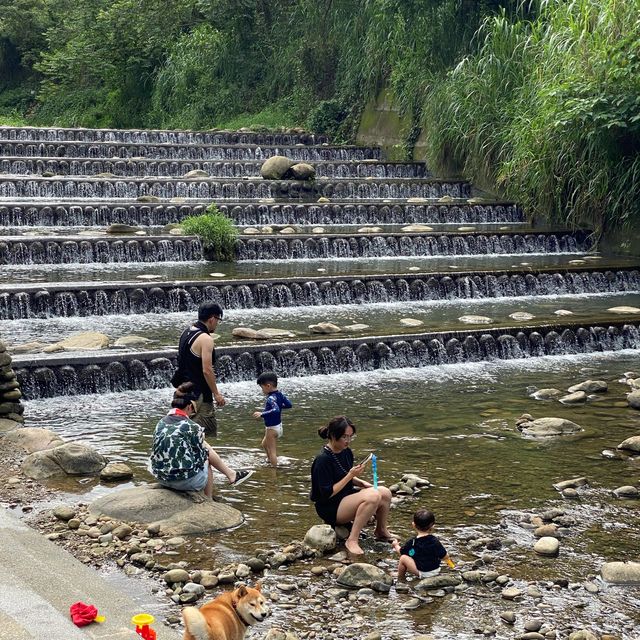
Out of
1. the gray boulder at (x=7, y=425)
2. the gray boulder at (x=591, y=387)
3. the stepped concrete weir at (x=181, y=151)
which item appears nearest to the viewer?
the gray boulder at (x=7, y=425)

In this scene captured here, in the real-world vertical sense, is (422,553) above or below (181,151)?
below

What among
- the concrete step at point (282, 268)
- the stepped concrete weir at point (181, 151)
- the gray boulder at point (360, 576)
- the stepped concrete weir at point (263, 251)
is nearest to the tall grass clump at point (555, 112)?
the stepped concrete weir at point (263, 251)

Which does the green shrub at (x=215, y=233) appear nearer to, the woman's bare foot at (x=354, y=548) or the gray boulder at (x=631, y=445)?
the gray boulder at (x=631, y=445)

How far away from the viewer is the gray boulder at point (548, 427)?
33.1ft

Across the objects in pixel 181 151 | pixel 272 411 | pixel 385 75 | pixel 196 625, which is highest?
pixel 385 75

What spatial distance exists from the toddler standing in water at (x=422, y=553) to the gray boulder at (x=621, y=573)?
37.2 inches

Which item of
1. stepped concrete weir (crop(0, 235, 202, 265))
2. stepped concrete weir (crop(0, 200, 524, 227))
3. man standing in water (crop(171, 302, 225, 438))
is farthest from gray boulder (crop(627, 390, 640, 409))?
stepped concrete weir (crop(0, 200, 524, 227))

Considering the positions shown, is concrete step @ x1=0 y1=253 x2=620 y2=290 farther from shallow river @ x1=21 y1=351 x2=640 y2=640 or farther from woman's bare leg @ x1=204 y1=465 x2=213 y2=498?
woman's bare leg @ x1=204 y1=465 x2=213 y2=498

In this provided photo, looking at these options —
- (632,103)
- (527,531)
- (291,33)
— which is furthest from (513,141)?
(527,531)

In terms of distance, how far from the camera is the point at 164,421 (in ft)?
25.1

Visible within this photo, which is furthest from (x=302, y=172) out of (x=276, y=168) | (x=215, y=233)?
(x=215, y=233)

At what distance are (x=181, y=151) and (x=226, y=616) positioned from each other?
70.7 ft

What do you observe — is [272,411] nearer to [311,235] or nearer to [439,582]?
[439,582]

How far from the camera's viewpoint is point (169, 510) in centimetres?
755
